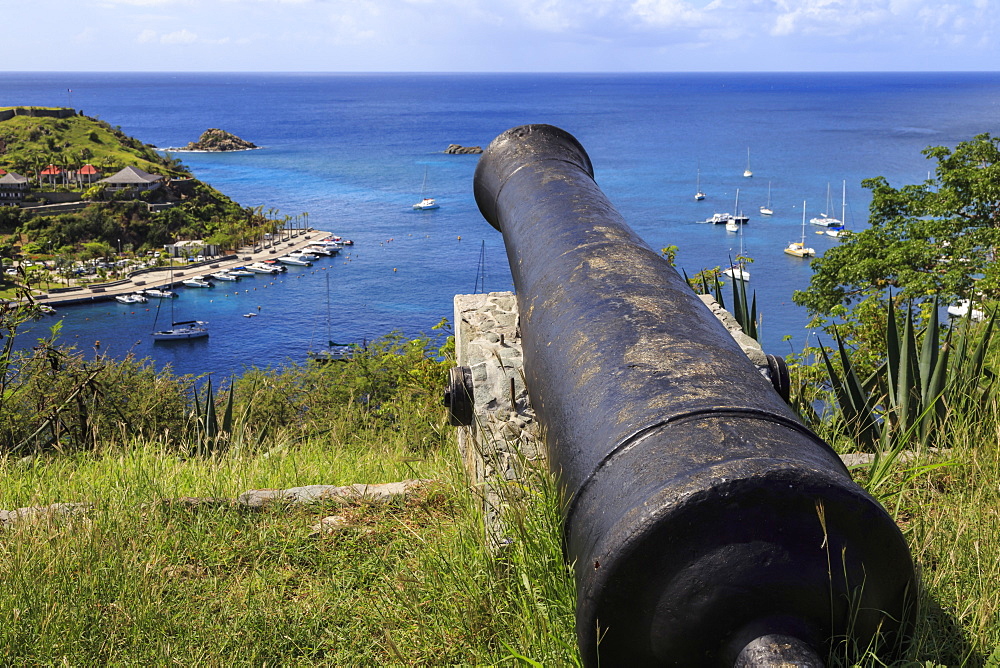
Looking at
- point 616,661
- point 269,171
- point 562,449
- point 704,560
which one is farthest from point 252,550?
point 269,171

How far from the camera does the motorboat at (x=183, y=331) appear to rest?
4522 centimetres

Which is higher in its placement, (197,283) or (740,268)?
(740,268)

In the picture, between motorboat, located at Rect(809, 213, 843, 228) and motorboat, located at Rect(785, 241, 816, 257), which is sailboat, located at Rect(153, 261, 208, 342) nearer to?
motorboat, located at Rect(785, 241, 816, 257)

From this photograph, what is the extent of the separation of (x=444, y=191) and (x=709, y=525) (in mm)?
81207

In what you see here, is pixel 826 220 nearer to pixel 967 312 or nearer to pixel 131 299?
pixel 131 299

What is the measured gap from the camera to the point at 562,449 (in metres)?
1.82

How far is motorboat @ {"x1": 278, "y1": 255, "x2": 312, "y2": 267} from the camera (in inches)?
→ 2419

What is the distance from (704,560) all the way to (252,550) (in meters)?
2.03

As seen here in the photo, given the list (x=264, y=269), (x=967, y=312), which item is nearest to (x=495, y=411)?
(x=967, y=312)

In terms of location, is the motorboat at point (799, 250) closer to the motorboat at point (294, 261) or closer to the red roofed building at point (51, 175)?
the motorboat at point (294, 261)

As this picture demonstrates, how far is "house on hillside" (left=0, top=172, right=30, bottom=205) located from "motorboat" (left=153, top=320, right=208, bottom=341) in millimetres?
35300

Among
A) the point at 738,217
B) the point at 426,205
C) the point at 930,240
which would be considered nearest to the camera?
the point at 930,240

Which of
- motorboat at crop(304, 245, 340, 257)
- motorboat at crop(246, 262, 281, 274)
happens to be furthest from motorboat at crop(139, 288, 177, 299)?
motorboat at crop(304, 245, 340, 257)

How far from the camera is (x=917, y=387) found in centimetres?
399
